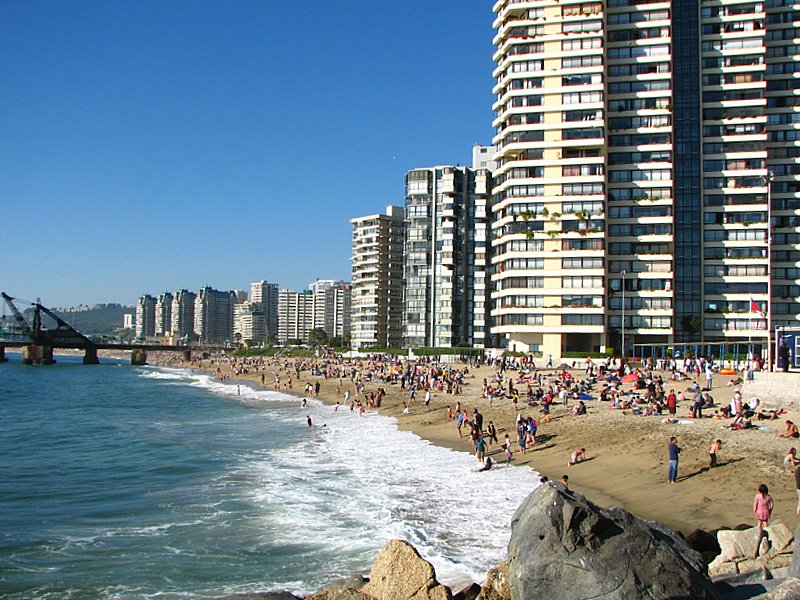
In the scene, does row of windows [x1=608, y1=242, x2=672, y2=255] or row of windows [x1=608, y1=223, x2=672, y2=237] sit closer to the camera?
row of windows [x1=608, y1=242, x2=672, y2=255]

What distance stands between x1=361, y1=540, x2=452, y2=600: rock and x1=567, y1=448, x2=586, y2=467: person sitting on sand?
17.0 meters

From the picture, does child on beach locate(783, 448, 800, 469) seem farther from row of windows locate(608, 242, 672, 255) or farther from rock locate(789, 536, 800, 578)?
row of windows locate(608, 242, 672, 255)

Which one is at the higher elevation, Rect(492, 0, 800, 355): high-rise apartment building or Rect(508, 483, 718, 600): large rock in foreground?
Rect(492, 0, 800, 355): high-rise apartment building

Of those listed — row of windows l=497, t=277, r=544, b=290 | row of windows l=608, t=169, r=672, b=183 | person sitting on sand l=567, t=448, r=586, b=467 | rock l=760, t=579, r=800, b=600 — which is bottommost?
person sitting on sand l=567, t=448, r=586, b=467

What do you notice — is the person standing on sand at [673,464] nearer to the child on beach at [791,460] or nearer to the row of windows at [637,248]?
the child on beach at [791,460]

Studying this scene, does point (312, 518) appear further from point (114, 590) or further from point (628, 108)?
point (628, 108)

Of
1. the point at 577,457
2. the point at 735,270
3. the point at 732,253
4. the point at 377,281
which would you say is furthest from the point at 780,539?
the point at 377,281

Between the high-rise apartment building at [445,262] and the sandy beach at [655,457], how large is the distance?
54.2 metres

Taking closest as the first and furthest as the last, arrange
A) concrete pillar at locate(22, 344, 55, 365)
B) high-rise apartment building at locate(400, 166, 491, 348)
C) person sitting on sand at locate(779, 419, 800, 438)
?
person sitting on sand at locate(779, 419, 800, 438)
high-rise apartment building at locate(400, 166, 491, 348)
concrete pillar at locate(22, 344, 55, 365)

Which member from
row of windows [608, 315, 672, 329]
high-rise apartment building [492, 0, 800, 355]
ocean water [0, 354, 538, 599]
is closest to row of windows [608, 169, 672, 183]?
high-rise apartment building [492, 0, 800, 355]

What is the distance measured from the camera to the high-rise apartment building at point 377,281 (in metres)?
134

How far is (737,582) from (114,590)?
43.0 ft

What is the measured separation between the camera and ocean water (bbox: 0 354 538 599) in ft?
55.8

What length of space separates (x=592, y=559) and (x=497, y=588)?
295cm
